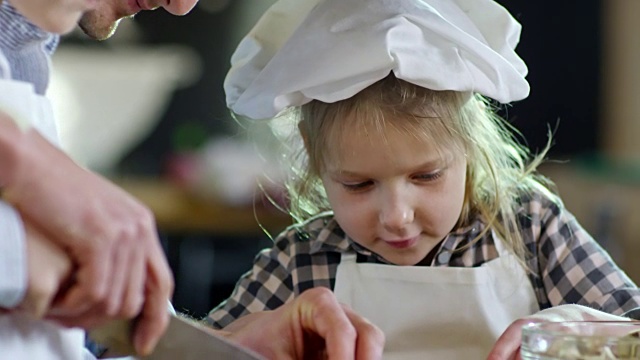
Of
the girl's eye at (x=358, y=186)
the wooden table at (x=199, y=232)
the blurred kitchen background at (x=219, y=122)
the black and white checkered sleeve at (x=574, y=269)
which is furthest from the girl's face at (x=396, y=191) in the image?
the wooden table at (x=199, y=232)

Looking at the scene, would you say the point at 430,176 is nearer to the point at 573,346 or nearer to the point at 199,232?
the point at 573,346

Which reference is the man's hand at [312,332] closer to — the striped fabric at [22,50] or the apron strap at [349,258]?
the apron strap at [349,258]

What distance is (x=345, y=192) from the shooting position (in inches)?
39.3

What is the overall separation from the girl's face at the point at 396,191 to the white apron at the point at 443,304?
3cm

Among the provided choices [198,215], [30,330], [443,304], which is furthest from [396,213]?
[198,215]

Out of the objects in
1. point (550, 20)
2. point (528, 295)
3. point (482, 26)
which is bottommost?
point (550, 20)

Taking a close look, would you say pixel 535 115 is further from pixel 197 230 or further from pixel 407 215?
pixel 407 215

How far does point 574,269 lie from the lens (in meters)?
1.00

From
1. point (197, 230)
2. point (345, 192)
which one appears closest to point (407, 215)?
point (345, 192)

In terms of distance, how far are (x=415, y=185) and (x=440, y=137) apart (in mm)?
55

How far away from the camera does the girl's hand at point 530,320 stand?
0.84m

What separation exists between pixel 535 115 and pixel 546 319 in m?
3.57

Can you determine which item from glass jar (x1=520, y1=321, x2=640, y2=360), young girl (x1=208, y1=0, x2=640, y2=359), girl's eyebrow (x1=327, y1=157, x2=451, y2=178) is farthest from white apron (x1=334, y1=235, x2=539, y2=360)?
glass jar (x1=520, y1=321, x2=640, y2=360)

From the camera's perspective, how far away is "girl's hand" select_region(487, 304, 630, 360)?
2.76 feet
